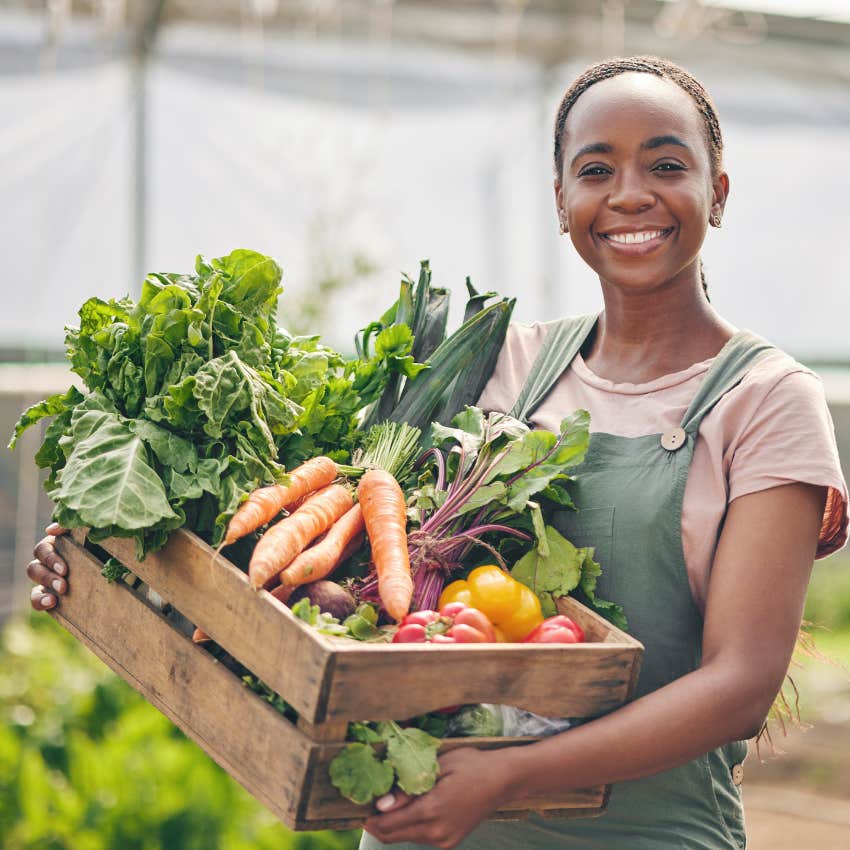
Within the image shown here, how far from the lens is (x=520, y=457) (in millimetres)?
2178

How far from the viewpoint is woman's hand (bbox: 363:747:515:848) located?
69.0 inches

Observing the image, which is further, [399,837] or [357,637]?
[357,637]

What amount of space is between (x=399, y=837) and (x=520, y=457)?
0.73 meters

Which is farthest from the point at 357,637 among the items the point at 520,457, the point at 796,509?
the point at 796,509

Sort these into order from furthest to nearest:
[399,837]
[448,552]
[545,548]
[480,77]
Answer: [480,77]
[448,552]
[545,548]
[399,837]

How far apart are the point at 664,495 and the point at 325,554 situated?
24.2 inches

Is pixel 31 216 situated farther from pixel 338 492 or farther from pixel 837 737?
pixel 837 737

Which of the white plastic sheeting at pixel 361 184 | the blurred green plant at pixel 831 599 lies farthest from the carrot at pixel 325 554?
the blurred green plant at pixel 831 599

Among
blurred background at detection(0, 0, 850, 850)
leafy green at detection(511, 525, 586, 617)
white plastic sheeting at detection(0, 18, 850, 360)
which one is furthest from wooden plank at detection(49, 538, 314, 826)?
white plastic sheeting at detection(0, 18, 850, 360)

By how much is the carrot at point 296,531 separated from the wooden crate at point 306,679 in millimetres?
47

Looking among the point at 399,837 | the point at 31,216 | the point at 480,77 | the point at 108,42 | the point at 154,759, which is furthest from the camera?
the point at 480,77

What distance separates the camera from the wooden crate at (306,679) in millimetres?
1715

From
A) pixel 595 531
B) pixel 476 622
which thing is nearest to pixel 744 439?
pixel 595 531

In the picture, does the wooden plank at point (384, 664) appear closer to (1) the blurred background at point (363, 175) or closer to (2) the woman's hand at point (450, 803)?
(2) the woman's hand at point (450, 803)
